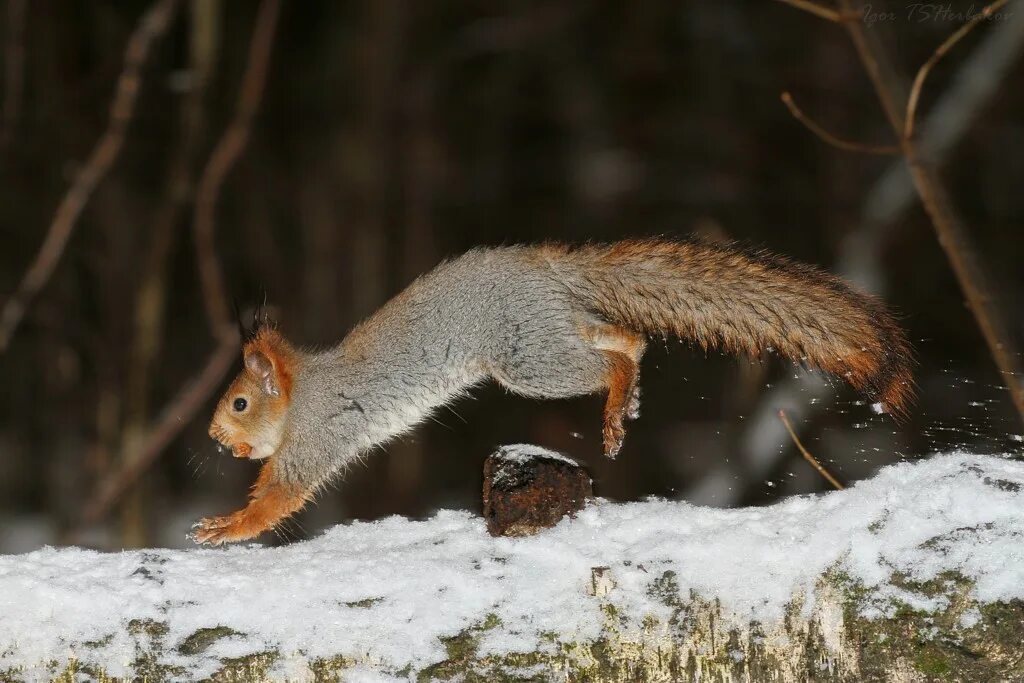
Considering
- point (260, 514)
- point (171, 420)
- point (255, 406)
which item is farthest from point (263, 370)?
point (171, 420)

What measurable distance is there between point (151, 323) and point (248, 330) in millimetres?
2195

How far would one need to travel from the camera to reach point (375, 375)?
287 centimetres

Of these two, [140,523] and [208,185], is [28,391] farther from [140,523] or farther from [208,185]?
[208,185]

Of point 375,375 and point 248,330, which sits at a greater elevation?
point 248,330

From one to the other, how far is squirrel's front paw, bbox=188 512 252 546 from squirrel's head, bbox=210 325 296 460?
0.25 metres

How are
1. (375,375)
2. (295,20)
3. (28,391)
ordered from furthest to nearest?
(295,20)
(28,391)
(375,375)

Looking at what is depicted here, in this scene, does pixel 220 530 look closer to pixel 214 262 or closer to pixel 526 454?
pixel 526 454

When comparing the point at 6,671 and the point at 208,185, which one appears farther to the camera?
the point at 208,185

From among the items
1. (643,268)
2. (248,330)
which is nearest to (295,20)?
(248,330)

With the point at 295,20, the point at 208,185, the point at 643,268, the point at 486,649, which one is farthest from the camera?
the point at 295,20

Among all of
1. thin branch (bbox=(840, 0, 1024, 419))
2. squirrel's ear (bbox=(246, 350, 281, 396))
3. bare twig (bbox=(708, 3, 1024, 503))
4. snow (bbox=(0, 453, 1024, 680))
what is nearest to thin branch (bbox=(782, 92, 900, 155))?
thin branch (bbox=(840, 0, 1024, 419))

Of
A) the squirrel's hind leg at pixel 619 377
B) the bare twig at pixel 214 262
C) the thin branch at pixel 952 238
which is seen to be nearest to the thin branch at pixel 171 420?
the bare twig at pixel 214 262

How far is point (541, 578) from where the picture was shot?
5.46 ft

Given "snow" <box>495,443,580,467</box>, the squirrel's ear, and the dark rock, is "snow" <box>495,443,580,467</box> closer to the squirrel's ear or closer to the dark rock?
the dark rock
